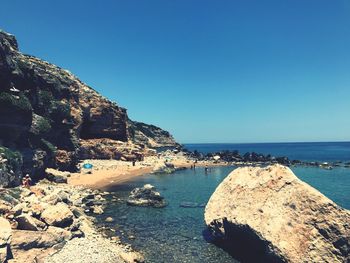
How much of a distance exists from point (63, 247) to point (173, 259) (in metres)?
7.53

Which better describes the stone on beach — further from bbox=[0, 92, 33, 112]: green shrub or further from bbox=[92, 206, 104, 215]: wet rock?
bbox=[0, 92, 33, 112]: green shrub

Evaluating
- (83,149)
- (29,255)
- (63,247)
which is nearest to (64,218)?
(63,247)

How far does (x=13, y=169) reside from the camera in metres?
35.6

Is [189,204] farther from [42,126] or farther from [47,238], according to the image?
[42,126]

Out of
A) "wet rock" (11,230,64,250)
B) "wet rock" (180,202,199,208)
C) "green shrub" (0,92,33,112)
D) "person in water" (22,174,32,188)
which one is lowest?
"wet rock" (180,202,199,208)

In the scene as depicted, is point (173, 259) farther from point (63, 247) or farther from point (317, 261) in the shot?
point (317, 261)

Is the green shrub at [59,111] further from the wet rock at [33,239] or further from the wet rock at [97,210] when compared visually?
the wet rock at [33,239]

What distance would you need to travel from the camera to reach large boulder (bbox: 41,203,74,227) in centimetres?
2331

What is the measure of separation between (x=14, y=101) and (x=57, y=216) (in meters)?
20.3

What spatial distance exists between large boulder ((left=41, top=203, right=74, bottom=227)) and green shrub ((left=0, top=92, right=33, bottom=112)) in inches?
730

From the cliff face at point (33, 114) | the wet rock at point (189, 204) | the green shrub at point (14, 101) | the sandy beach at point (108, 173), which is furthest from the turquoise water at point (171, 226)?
the green shrub at point (14, 101)

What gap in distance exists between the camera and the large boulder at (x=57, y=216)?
2331 centimetres

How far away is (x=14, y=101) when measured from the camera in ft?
126

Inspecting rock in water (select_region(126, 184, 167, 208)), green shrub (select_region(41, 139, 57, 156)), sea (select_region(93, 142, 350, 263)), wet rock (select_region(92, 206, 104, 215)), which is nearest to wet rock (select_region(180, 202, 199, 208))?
sea (select_region(93, 142, 350, 263))
